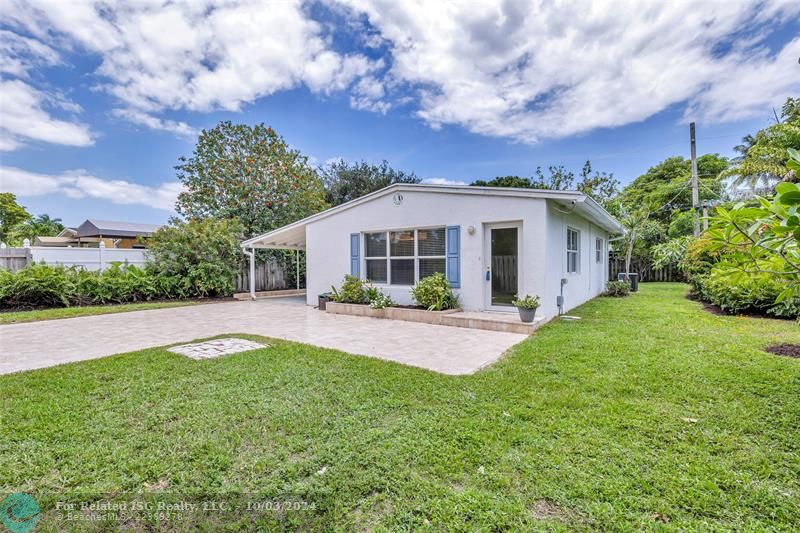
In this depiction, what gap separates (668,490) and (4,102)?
12.2 m

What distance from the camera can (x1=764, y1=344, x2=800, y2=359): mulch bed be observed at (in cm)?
466

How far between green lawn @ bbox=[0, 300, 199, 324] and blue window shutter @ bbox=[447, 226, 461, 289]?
870cm

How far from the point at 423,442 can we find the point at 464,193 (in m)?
6.53

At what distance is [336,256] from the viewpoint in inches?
425

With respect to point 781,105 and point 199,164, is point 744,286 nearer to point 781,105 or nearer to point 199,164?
point 781,105

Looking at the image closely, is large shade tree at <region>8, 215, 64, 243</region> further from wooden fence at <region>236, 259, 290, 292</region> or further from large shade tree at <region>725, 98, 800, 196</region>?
large shade tree at <region>725, 98, 800, 196</region>

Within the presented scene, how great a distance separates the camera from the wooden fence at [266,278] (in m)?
14.5

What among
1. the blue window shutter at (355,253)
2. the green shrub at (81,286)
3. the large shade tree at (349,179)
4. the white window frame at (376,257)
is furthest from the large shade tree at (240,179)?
the white window frame at (376,257)

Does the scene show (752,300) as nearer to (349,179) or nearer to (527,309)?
(527,309)

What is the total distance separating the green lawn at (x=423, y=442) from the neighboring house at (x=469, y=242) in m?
3.48

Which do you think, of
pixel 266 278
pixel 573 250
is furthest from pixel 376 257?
pixel 266 278

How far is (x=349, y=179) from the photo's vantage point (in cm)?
2338

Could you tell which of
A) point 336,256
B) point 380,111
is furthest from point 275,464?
point 380,111

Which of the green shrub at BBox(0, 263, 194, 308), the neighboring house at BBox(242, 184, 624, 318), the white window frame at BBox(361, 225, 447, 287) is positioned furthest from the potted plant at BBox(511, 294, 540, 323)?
the green shrub at BBox(0, 263, 194, 308)
